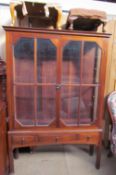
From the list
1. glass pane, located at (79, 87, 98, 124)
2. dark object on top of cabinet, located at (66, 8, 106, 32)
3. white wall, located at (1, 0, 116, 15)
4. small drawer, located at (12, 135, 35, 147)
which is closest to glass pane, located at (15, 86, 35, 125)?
small drawer, located at (12, 135, 35, 147)

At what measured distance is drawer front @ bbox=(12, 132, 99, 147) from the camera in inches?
66.2

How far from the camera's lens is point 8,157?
172cm

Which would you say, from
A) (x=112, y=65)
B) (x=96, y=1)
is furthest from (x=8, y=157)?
(x=96, y=1)

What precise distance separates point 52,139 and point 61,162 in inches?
17.1

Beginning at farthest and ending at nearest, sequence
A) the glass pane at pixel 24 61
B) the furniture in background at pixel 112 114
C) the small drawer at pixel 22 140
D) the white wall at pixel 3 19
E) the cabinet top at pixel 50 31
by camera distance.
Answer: the white wall at pixel 3 19 → the furniture in background at pixel 112 114 → the small drawer at pixel 22 140 → the glass pane at pixel 24 61 → the cabinet top at pixel 50 31

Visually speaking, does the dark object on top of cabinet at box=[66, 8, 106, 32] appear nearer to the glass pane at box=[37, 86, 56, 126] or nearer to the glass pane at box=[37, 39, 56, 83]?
the glass pane at box=[37, 39, 56, 83]

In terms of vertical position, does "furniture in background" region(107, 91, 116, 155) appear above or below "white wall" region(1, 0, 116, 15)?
below

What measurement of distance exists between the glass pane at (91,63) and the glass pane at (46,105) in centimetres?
40

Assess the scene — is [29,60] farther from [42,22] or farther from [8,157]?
[8,157]

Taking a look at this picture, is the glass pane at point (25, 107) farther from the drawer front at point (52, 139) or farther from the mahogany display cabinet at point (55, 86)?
the drawer front at point (52, 139)

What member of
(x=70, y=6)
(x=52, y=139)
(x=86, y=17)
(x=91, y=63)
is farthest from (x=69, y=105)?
(x=70, y=6)

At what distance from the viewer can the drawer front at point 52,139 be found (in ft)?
5.51

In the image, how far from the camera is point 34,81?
163 centimetres

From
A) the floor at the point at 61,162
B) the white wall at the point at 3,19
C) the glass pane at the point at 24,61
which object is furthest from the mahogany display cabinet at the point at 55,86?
the white wall at the point at 3,19
